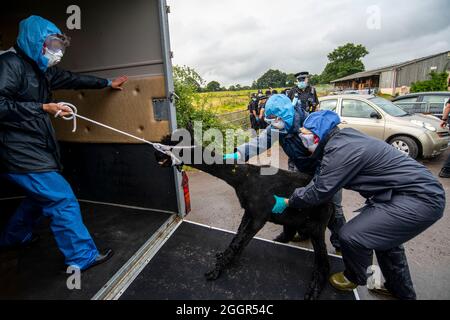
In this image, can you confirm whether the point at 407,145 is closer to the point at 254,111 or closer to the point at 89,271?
the point at 254,111

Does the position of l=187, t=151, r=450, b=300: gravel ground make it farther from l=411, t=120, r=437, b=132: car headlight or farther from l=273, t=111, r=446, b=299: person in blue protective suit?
l=411, t=120, r=437, b=132: car headlight

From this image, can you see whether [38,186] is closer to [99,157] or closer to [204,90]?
[99,157]

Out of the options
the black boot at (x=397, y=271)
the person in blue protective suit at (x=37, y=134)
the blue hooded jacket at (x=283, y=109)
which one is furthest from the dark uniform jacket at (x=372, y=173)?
the person in blue protective suit at (x=37, y=134)

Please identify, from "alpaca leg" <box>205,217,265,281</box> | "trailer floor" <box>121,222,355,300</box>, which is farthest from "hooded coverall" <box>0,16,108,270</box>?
"alpaca leg" <box>205,217,265,281</box>

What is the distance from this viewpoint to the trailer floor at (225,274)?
6.84 ft

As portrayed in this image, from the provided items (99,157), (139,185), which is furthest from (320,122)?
(99,157)

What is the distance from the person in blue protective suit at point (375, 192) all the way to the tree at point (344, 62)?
7709cm

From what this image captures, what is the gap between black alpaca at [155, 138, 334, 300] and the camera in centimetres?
228

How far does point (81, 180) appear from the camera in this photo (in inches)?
152

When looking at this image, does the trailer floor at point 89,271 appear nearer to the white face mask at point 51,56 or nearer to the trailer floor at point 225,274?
the trailer floor at point 225,274

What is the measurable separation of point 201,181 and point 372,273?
4.09 metres

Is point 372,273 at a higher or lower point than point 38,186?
lower
